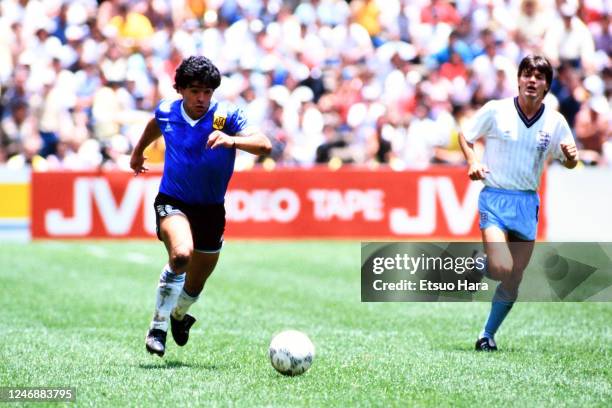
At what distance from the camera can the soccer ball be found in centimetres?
811

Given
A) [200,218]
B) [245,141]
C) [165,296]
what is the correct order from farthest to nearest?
[200,218], [165,296], [245,141]

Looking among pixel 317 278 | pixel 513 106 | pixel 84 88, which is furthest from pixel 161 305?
pixel 84 88

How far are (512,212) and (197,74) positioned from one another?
2.93m

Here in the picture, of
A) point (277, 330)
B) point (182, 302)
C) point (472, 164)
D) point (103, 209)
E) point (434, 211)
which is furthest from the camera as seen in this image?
point (434, 211)

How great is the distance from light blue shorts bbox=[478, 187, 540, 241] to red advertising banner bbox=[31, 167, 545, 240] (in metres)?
11.0

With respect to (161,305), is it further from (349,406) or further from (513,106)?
(513,106)

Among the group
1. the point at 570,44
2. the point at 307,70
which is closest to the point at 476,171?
the point at 307,70

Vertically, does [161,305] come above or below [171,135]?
below

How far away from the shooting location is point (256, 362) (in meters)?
8.90

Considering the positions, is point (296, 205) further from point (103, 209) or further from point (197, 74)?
point (197, 74)

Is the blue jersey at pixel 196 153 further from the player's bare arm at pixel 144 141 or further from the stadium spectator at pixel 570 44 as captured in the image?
the stadium spectator at pixel 570 44

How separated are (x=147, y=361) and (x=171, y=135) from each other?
1.70 m

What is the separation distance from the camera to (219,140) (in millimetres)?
8008

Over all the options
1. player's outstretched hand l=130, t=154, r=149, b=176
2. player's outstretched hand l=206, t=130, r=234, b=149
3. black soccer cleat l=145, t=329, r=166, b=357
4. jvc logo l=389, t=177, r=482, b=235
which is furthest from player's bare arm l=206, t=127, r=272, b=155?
jvc logo l=389, t=177, r=482, b=235
